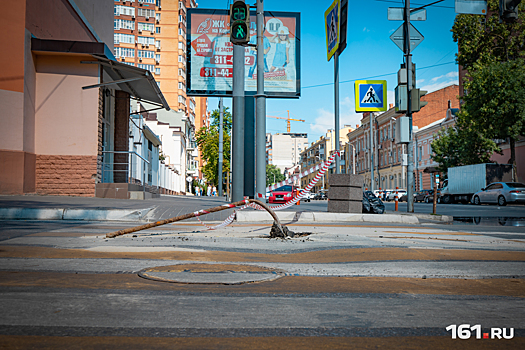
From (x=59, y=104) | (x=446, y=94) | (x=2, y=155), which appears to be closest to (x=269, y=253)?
(x=2, y=155)

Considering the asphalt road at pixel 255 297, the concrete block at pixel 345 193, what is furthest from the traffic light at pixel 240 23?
the asphalt road at pixel 255 297

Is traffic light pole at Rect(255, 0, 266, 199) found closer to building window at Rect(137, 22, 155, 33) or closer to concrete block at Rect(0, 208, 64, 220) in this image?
concrete block at Rect(0, 208, 64, 220)

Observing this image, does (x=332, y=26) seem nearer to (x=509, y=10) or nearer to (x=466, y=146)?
(x=509, y=10)

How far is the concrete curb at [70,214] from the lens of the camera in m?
11.1

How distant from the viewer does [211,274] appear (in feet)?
15.0

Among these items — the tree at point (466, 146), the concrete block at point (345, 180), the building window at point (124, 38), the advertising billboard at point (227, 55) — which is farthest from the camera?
the building window at point (124, 38)

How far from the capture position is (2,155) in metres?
16.1

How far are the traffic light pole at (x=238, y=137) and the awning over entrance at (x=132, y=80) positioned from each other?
344cm

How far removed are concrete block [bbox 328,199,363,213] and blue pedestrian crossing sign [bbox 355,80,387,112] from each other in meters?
5.96

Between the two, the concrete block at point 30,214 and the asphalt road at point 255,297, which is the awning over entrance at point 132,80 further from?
the asphalt road at point 255,297

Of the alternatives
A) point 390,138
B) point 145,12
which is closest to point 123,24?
point 145,12

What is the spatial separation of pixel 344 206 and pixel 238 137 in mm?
6195

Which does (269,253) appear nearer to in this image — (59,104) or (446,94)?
(59,104)

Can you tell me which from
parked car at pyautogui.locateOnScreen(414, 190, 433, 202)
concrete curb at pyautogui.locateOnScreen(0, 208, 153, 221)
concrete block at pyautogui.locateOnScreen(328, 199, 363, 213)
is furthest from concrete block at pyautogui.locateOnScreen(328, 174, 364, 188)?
parked car at pyautogui.locateOnScreen(414, 190, 433, 202)
